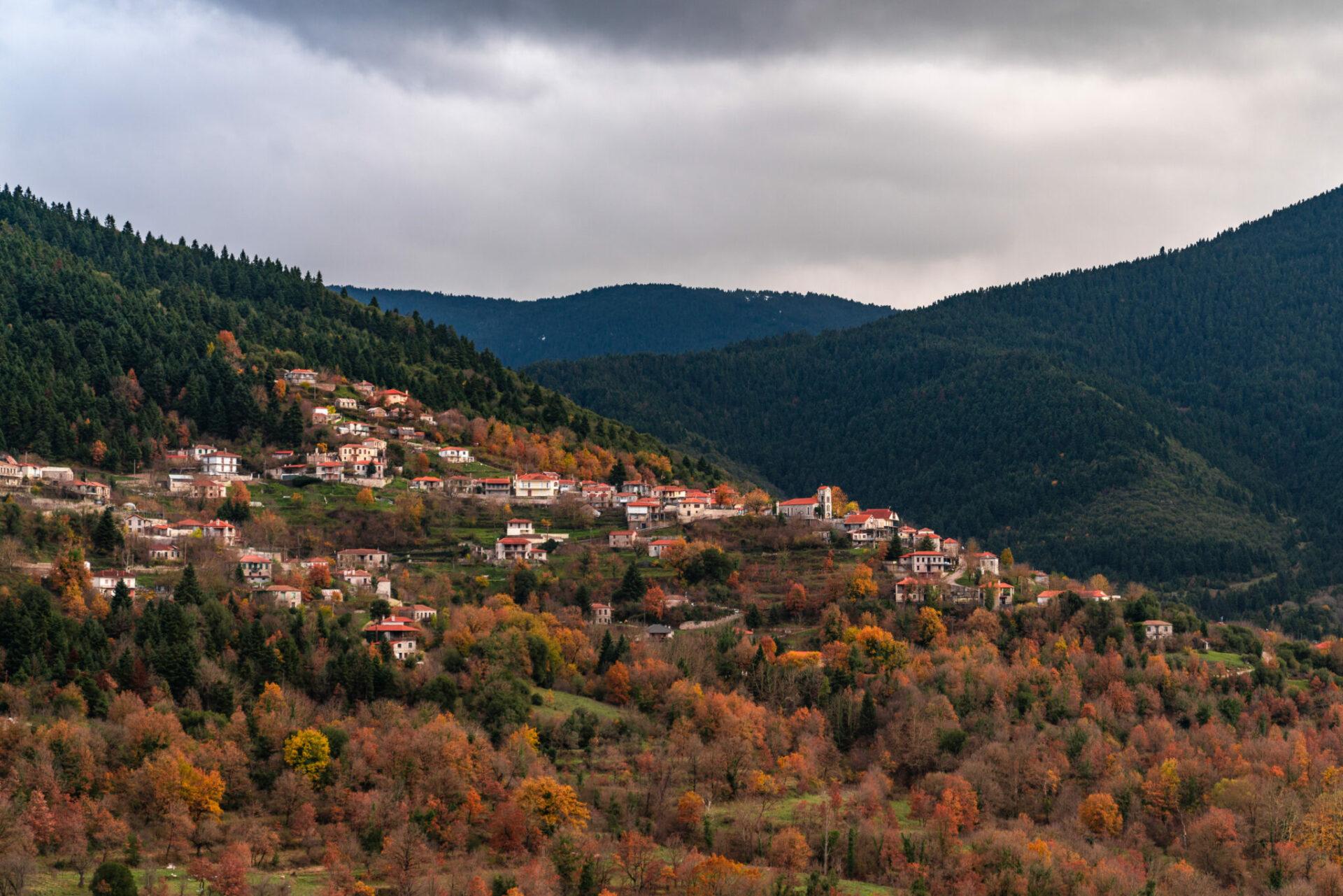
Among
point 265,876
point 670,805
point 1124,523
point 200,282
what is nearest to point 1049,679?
point 670,805

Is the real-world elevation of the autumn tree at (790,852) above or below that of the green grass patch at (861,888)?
above

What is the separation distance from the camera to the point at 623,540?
120m

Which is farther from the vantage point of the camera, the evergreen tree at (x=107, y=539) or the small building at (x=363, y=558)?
the small building at (x=363, y=558)

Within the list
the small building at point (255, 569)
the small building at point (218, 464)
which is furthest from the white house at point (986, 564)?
the small building at point (218, 464)

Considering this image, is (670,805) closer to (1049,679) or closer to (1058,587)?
(1049,679)

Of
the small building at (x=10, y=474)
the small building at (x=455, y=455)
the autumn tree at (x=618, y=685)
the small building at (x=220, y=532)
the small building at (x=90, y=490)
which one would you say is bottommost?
the autumn tree at (x=618, y=685)

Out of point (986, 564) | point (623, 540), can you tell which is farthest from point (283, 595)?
point (986, 564)

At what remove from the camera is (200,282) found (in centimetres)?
17800

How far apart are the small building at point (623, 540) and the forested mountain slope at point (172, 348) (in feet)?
106

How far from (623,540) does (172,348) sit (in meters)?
48.9

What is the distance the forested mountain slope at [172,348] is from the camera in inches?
4980

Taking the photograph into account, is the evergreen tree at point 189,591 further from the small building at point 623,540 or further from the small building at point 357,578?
the small building at point 623,540

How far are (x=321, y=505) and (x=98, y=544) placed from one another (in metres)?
21.4

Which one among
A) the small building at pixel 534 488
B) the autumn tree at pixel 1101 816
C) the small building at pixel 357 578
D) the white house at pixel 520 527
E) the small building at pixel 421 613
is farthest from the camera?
the small building at pixel 534 488
